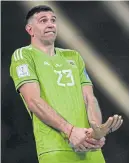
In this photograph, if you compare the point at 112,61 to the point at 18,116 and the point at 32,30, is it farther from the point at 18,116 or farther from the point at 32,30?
the point at 32,30

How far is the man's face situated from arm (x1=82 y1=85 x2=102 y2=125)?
0.41 m

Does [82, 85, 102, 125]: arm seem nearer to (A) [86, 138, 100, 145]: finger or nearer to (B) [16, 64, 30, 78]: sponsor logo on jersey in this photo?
(A) [86, 138, 100, 145]: finger

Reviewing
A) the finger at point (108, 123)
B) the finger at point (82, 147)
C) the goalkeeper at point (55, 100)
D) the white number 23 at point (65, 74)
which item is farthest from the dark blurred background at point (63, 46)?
the finger at point (108, 123)

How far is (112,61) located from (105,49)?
0.49ft

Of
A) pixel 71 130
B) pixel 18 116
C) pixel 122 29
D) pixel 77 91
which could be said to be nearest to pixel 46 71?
pixel 77 91

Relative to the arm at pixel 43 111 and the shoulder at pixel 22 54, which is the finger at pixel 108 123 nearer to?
the arm at pixel 43 111

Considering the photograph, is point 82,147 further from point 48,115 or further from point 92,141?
point 48,115

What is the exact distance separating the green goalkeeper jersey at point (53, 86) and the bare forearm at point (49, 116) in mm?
Result: 69

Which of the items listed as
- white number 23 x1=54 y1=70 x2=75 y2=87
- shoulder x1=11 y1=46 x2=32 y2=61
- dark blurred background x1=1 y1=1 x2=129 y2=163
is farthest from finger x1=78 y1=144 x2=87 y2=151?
dark blurred background x1=1 y1=1 x2=129 y2=163

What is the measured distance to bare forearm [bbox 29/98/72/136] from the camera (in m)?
2.49

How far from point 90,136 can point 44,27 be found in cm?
83

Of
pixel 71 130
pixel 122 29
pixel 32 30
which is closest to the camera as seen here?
pixel 71 130

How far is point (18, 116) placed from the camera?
4336 millimetres

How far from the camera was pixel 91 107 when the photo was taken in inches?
108
